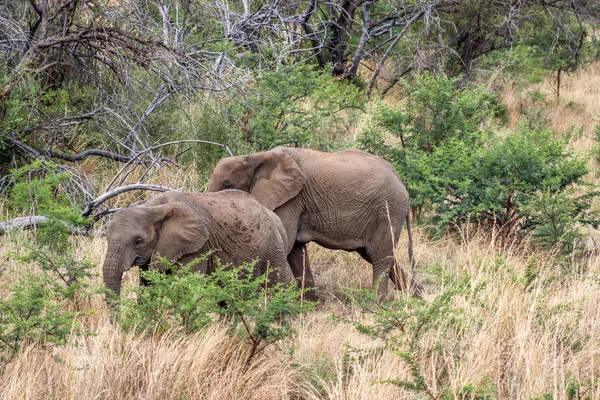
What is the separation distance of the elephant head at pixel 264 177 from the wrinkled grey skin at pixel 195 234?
564 mm

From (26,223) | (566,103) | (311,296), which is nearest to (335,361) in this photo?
(311,296)

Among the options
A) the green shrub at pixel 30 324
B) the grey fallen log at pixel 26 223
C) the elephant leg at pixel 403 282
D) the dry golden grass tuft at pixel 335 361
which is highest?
the green shrub at pixel 30 324

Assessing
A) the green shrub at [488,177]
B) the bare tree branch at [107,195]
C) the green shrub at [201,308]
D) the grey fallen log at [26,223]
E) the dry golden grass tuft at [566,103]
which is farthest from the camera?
the dry golden grass tuft at [566,103]

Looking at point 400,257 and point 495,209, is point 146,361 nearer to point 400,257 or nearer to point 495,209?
point 400,257

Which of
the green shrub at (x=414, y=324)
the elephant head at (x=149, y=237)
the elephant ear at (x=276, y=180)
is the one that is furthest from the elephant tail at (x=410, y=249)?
the elephant head at (x=149, y=237)

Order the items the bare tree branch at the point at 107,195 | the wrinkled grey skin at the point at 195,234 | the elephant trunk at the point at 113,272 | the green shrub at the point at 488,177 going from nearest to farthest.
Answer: the elephant trunk at the point at 113,272, the wrinkled grey skin at the point at 195,234, the bare tree branch at the point at 107,195, the green shrub at the point at 488,177

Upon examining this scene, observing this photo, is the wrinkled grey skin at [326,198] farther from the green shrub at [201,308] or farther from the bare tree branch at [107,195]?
the green shrub at [201,308]

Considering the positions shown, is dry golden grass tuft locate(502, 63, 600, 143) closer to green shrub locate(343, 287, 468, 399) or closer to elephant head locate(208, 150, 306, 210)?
elephant head locate(208, 150, 306, 210)

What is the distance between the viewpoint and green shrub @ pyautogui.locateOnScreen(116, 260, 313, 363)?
568cm

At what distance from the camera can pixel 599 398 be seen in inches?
202

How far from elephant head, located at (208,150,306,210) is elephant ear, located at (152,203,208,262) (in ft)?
4.48

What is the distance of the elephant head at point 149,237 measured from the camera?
6.13 meters

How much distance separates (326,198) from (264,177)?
58 centimetres

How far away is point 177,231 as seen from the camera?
647cm
